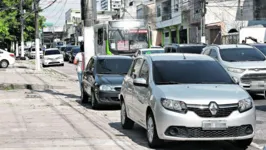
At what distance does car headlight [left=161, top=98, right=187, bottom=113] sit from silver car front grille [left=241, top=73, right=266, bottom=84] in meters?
7.84

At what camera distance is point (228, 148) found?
856 centimetres

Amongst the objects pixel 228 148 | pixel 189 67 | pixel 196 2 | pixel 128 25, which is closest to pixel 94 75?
pixel 189 67

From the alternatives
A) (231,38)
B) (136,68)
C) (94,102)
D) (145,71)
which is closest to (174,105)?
(145,71)

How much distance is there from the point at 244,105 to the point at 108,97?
651 centimetres

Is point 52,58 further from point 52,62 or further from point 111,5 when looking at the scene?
point 111,5

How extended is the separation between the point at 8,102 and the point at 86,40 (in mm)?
3795

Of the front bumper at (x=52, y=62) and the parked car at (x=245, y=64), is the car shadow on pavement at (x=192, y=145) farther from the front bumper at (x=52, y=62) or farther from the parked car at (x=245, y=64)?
the front bumper at (x=52, y=62)

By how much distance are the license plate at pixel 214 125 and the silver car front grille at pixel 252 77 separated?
777cm

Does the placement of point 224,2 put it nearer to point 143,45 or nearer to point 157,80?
point 143,45

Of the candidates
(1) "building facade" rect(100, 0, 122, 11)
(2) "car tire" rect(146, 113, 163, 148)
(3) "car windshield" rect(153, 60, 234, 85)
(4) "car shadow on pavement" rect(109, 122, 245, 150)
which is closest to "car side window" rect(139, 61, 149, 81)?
(3) "car windshield" rect(153, 60, 234, 85)

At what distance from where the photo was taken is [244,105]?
800 cm

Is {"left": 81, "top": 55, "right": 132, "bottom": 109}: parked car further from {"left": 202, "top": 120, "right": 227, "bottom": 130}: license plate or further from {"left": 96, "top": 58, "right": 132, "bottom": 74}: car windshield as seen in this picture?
{"left": 202, "top": 120, "right": 227, "bottom": 130}: license plate

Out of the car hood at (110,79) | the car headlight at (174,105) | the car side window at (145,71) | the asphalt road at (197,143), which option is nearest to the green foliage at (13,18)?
the car hood at (110,79)

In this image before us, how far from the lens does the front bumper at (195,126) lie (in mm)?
7715
